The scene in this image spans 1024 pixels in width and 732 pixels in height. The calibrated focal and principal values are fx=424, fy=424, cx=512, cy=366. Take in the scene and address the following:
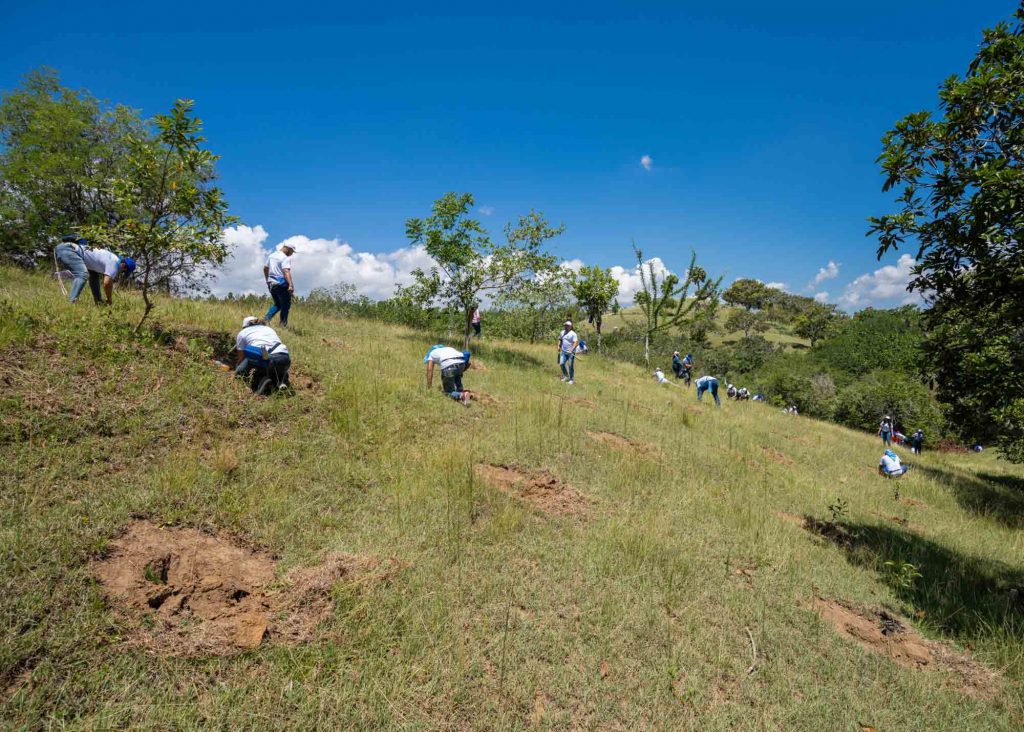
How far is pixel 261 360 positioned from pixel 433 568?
416cm

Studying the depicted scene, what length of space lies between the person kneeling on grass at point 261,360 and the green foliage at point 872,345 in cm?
6054

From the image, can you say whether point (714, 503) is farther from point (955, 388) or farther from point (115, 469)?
point (115, 469)

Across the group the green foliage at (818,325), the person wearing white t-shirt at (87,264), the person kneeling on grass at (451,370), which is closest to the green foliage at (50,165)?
the person wearing white t-shirt at (87,264)

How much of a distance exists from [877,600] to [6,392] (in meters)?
9.41

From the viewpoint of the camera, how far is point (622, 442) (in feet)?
25.9

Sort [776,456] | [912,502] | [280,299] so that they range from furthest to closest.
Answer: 1. [776,456]
2. [912,502]
3. [280,299]

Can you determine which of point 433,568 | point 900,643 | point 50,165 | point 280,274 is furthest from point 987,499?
point 50,165

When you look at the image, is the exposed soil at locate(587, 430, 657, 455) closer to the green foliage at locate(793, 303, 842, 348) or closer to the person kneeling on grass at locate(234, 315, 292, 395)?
the person kneeling on grass at locate(234, 315, 292, 395)

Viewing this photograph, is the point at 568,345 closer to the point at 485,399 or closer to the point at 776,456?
the point at 485,399

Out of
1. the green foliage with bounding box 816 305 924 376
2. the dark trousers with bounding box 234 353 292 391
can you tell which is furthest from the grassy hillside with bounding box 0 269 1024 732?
the green foliage with bounding box 816 305 924 376

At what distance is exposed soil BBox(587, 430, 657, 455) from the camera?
763 cm

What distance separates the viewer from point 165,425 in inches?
185

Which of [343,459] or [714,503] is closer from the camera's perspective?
[343,459]

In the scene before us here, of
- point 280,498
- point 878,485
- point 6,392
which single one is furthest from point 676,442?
point 6,392
